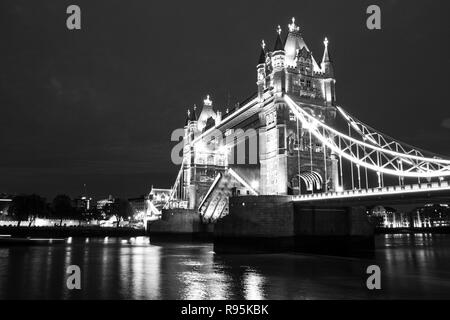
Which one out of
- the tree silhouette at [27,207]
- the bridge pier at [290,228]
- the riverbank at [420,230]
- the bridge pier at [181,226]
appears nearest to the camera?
the bridge pier at [290,228]

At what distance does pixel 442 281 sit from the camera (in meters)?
20.8

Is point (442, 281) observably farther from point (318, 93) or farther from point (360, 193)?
point (318, 93)

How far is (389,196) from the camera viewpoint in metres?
27.0

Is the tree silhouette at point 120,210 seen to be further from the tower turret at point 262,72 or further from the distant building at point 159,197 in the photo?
the tower turret at point 262,72

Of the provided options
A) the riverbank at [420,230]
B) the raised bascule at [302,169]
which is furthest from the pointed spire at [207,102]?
the riverbank at [420,230]

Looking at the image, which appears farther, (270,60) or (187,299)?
→ (270,60)

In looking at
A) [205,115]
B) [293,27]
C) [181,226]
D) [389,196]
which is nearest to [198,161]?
[205,115]

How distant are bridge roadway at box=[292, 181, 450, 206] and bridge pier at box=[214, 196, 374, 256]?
199 cm

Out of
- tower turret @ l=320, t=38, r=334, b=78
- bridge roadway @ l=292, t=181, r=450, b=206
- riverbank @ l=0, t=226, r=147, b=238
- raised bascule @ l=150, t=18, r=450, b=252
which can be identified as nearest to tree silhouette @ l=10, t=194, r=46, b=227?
riverbank @ l=0, t=226, r=147, b=238

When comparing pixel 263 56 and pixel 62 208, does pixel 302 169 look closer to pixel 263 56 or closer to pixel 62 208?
pixel 263 56

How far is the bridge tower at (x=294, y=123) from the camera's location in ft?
128

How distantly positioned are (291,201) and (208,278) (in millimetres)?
15294

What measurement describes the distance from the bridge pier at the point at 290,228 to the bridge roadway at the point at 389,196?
1988mm
